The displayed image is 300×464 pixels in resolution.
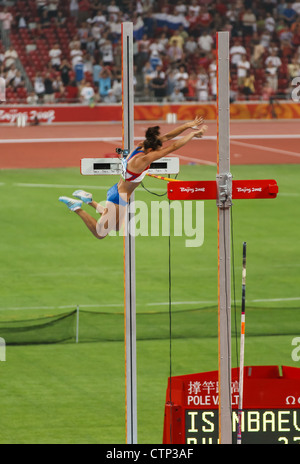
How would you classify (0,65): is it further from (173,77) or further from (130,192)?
(130,192)

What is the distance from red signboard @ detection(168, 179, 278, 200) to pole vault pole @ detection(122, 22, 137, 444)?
3.22ft

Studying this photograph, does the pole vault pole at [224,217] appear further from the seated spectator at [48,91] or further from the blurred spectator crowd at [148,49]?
the seated spectator at [48,91]

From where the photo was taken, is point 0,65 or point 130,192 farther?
point 0,65

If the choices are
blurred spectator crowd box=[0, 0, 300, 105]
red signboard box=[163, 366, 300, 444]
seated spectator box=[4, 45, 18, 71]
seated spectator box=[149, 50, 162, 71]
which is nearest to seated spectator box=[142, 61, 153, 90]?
blurred spectator crowd box=[0, 0, 300, 105]

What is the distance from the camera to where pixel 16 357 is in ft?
56.7

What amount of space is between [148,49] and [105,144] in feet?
33.2

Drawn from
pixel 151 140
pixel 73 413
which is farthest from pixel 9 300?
pixel 151 140

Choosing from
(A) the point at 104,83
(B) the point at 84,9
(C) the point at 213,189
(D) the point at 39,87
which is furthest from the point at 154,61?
(C) the point at 213,189

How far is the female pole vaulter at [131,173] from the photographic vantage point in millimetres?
8195

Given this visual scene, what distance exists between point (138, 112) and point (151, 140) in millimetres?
30524

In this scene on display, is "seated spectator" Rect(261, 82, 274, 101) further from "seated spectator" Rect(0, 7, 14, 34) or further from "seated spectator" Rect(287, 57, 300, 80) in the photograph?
"seated spectator" Rect(0, 7, 14, 34)

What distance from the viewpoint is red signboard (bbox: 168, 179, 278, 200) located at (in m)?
8.16

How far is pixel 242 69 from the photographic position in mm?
42438

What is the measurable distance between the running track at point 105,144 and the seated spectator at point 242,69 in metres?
3.07
